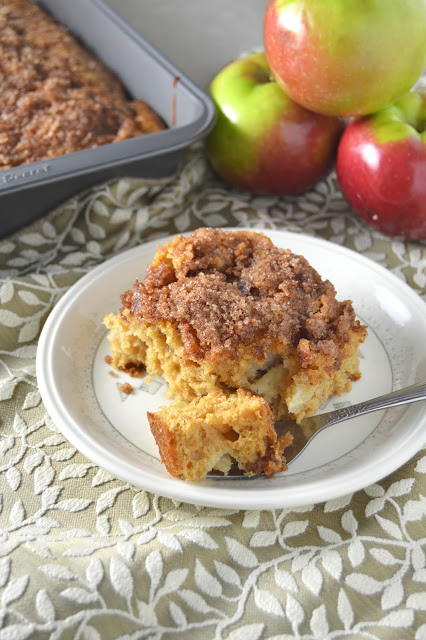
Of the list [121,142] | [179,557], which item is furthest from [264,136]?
[179,557]

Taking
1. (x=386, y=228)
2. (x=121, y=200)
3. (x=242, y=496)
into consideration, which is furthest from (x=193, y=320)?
(x=386, y=228)

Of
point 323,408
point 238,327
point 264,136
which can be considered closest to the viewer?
point 238,327

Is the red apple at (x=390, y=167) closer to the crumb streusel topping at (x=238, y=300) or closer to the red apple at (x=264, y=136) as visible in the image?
the red apple at (x=264, y=136)

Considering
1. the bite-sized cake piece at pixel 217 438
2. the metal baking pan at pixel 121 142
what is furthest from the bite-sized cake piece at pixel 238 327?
the metal baking pan at pixel 121 142

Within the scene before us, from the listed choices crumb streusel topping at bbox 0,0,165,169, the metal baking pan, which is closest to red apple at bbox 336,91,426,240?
the metal baking pan

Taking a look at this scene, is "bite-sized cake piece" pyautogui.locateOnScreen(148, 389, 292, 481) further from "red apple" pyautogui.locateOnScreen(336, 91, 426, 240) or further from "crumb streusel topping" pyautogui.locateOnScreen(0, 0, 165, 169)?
"crumb streusel topping" pyautogui.locateOnScreen(0, 0, 165, 169)

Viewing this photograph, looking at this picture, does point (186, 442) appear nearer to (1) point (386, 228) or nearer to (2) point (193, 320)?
(2) point (193, 320)

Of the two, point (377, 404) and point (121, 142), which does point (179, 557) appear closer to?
point (377, 404)
